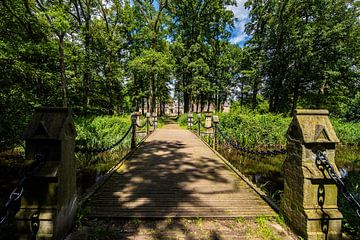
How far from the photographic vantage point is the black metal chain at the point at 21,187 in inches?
64.5

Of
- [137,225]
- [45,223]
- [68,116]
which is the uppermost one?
[68,116]

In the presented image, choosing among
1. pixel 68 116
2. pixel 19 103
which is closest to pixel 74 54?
pixel 19 103

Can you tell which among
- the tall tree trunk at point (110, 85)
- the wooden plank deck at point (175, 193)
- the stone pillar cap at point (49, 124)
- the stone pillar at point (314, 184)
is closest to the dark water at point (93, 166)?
the wooden plank deck at point (175, 193)

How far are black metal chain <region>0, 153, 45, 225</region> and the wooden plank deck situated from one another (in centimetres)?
117

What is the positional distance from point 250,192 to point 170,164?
2354 millimetres

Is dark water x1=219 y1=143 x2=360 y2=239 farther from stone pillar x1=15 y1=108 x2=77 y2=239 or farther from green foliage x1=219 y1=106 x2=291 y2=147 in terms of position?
stone pillar x1=15 y1=108 x2=77 y2=239

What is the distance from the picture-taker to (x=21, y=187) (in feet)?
6.04

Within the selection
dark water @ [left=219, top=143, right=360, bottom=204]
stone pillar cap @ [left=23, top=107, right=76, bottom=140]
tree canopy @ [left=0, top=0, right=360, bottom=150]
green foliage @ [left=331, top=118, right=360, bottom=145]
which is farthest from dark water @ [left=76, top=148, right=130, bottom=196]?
green foliage @ [left=331, top=118, right=360, bottom=145]

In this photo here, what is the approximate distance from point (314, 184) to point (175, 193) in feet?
7.33

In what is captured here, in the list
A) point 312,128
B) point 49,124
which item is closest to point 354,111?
point 312,128

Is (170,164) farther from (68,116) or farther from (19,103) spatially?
(19,103)

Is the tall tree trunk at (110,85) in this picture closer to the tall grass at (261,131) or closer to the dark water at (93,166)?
the dark water at (93,166)

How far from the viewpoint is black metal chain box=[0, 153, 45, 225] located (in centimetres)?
164

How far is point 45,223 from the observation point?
6.61 feet
